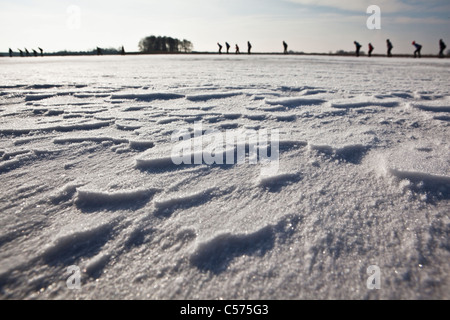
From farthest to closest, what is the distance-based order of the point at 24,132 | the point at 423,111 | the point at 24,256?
the point at 423,111, the point at 24,132, the point at 24,256

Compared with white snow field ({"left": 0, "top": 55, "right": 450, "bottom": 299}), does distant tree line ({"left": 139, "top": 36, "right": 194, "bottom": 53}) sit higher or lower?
higher

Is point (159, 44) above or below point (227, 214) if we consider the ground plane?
above

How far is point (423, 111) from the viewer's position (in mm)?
2102

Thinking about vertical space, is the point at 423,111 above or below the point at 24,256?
above

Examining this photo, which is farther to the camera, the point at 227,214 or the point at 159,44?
the point at 159,44

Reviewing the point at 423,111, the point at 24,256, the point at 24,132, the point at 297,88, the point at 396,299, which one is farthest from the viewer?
the point at 297,88

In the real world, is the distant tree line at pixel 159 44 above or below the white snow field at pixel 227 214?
above

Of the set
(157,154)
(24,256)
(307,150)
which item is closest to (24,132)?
(157,154)

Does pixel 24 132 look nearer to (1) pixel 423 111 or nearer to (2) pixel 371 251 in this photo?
(2) pixel 371 251

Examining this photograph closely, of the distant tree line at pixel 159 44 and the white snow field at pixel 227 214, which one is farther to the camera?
the distant tree line at pixel 159 44

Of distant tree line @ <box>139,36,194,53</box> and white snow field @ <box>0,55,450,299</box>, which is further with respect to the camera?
distant tree line @ <box>139,36,194,53</box>
